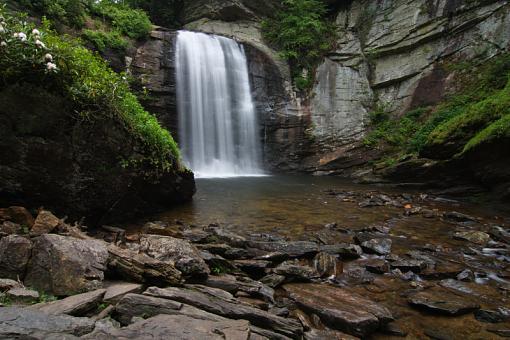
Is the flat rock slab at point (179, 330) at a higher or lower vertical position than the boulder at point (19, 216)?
lower

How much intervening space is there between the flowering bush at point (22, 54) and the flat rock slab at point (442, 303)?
18.4 feet

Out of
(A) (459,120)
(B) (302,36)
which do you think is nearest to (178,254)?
(A) (459,120)

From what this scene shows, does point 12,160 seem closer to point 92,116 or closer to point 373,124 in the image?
point 92,116

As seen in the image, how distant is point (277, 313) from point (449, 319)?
183 cm

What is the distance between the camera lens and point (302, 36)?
20547 millimetres

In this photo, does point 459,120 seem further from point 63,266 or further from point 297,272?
point 63,266


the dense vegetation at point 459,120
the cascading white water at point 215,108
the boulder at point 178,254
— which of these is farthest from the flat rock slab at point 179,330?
the cascading white water at point 215,108

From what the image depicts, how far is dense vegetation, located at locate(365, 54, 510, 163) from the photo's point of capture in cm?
1030

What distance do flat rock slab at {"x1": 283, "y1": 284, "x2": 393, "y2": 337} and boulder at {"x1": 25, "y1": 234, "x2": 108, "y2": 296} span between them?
209cm

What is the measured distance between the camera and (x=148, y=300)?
2584mm

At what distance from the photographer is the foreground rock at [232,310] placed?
109 inches

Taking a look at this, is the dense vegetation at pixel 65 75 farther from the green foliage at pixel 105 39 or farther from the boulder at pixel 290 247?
the green foliage at pixel 105 39

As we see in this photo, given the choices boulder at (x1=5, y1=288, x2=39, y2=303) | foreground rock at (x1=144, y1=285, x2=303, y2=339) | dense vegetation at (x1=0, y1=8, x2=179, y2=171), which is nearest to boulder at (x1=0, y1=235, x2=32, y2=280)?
boulder at (x1=5, y1=288, x2=39, y2=303)

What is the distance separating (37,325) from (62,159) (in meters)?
3.77
